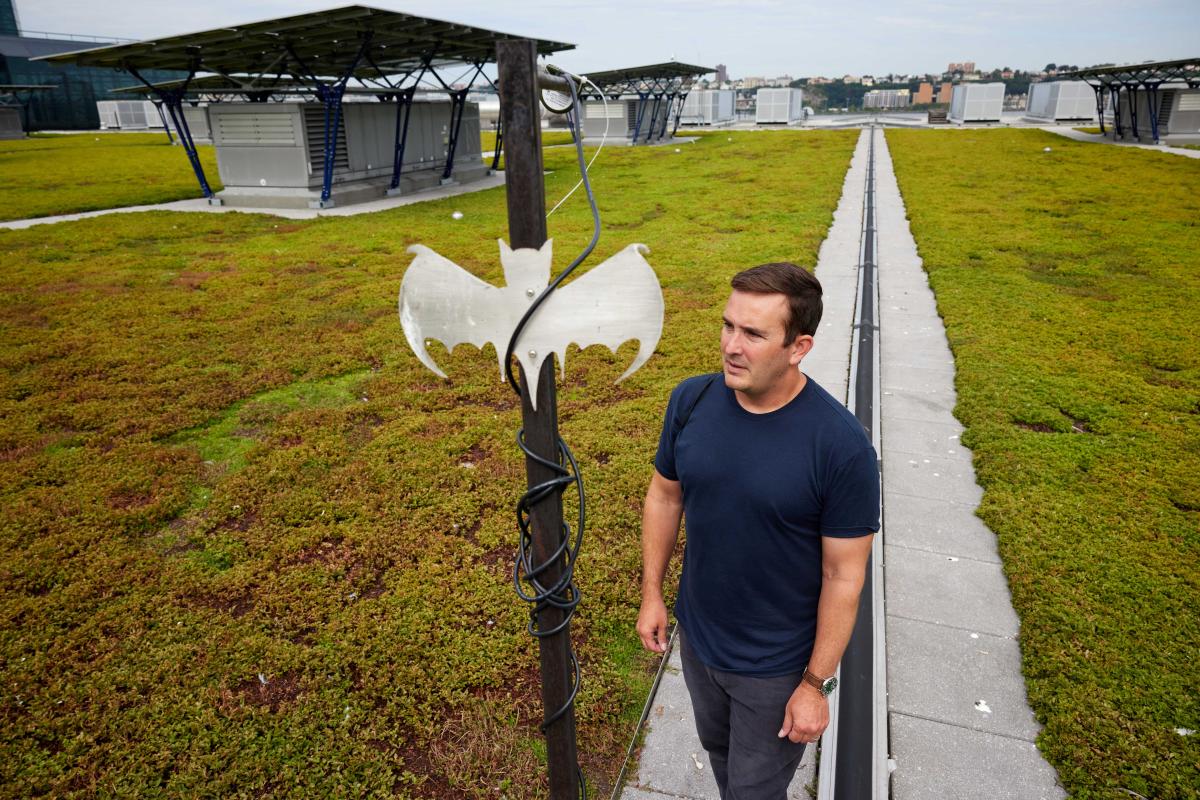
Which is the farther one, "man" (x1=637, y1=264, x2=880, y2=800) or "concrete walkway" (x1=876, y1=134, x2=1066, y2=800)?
"concrete walkway" (x1=876, y1=134, x2=1066, y2=800)

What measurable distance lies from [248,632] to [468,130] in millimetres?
24323

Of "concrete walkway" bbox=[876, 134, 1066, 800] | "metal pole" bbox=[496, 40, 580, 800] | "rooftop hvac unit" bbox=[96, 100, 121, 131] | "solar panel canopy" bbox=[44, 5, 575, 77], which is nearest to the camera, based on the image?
"metal pole" bbox=[496, 40, 580, 800]

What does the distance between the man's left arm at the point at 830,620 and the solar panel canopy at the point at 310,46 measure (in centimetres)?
1434

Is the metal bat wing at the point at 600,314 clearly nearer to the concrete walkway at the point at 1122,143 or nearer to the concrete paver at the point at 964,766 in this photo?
the concrete paver at the point at 964,766

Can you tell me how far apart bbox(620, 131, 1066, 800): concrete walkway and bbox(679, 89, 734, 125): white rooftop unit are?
53510mm

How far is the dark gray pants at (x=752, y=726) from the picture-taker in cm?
224

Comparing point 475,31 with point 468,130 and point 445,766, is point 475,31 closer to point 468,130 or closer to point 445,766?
point 468,130

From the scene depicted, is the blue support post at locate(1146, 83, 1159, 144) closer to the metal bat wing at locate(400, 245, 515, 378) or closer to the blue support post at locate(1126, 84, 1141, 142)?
the blue support post at locate(1126, 84, 1141, 142)

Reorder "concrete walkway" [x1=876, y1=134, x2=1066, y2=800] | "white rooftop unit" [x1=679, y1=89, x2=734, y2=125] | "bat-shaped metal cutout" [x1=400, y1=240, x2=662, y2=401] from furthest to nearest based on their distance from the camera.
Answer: "white rooftop unit" [x1=679, y1=89, x2=734, y2=125] → "concrete walkway" [x1=876, y1=134, x2=1066, y2=800] → "bat-shaped metal cutout" [x1=400, y1=240, x2=662, y2=401]

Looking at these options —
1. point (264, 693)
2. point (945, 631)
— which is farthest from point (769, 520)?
point (264, 693)

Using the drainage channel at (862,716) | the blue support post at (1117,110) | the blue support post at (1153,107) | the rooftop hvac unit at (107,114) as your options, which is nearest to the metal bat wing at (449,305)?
the drainage channel at (862,716)

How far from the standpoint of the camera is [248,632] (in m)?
4.03

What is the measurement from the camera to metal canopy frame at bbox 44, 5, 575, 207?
15547 millimetres

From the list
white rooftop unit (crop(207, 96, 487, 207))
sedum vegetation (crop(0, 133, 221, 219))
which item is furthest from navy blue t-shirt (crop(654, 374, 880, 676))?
sedum vegetation (crop(0, 133, 221, 219))
